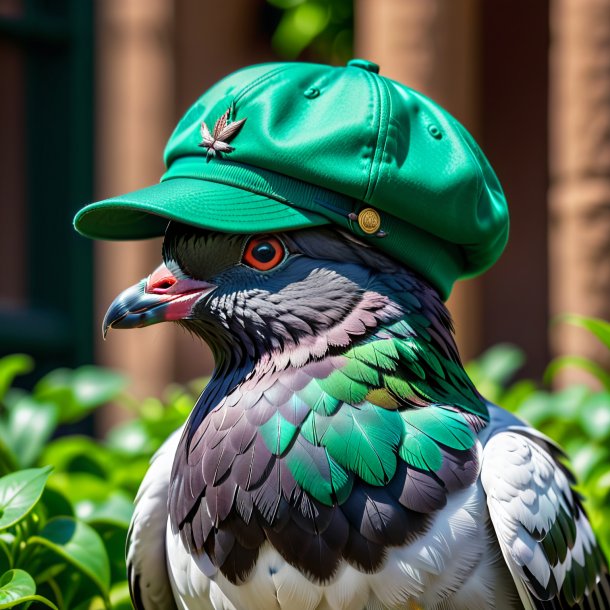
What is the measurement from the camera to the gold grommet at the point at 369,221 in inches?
53.0

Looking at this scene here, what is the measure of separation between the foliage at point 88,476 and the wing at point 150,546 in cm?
9

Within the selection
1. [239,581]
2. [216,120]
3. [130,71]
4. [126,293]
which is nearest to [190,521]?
[239,581]

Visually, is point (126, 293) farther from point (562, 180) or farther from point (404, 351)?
point (562, 180)

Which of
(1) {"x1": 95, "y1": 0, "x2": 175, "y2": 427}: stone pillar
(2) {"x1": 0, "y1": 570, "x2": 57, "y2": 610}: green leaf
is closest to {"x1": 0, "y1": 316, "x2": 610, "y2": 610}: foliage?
(2) {"x1": 0, "y1": 570, "x2": 57, "y2": 610}: green leaf

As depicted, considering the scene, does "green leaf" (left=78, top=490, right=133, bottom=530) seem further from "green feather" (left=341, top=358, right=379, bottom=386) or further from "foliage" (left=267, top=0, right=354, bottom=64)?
"foliage" (left=267, top=0, right=354, bottom=64)

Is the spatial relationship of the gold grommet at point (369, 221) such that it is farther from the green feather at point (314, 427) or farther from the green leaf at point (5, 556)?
the green leaf at point (5, 556)

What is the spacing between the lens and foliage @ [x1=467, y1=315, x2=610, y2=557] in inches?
80.0

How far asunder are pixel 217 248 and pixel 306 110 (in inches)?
9.3

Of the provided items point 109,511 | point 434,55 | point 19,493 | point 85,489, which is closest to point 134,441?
point 85,489

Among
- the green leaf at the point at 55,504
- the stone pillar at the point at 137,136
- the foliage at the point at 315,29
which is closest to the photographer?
the green leaf at the point at 55,504

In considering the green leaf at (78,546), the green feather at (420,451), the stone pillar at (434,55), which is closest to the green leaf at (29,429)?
the green leaf at (78,546)

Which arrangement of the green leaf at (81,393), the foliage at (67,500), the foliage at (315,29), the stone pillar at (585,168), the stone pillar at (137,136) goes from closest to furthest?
the foliage at (67,500) < the green leaf at (81,393) < the stone pillar at (585,168) < the stone pillar at (137,136) < the foliage at (315,29)

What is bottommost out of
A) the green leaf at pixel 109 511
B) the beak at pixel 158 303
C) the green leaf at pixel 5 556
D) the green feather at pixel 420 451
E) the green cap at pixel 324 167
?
the green leaf at pixel 5 556

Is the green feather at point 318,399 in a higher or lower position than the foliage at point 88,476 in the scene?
higher
